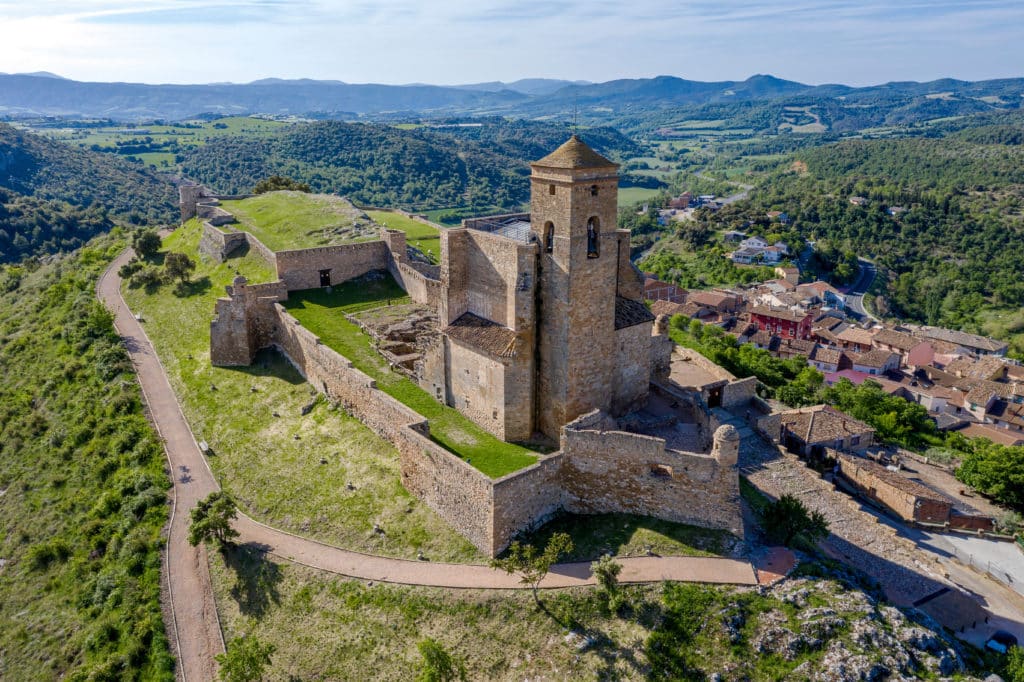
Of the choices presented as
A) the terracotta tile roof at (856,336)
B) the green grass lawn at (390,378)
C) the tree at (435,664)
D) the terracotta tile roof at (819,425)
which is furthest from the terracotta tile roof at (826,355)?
the tree at (435,664)

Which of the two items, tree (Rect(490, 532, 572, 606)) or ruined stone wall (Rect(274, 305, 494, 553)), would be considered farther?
ruined stone wall (Rect(274, 305, 494, 553))

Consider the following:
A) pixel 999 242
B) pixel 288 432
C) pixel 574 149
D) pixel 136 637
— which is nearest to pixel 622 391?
pixel 574 149

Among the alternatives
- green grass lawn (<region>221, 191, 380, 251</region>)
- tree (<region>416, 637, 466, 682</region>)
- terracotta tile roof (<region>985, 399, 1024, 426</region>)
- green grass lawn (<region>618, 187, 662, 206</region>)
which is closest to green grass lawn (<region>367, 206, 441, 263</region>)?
green grass lawn (<region>221, 191, 380, 251</region>)

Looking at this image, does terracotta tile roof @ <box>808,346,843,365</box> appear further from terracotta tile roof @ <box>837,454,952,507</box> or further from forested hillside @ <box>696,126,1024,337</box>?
forested hillside @ <box>696,126,1024,337</box>

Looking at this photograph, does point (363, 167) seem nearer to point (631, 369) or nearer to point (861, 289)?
point (861, 289)

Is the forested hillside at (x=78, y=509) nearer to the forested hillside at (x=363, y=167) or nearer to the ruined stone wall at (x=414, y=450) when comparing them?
the ruined stone wall at (x=414, y=450)

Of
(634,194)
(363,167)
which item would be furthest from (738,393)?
(634,194)
